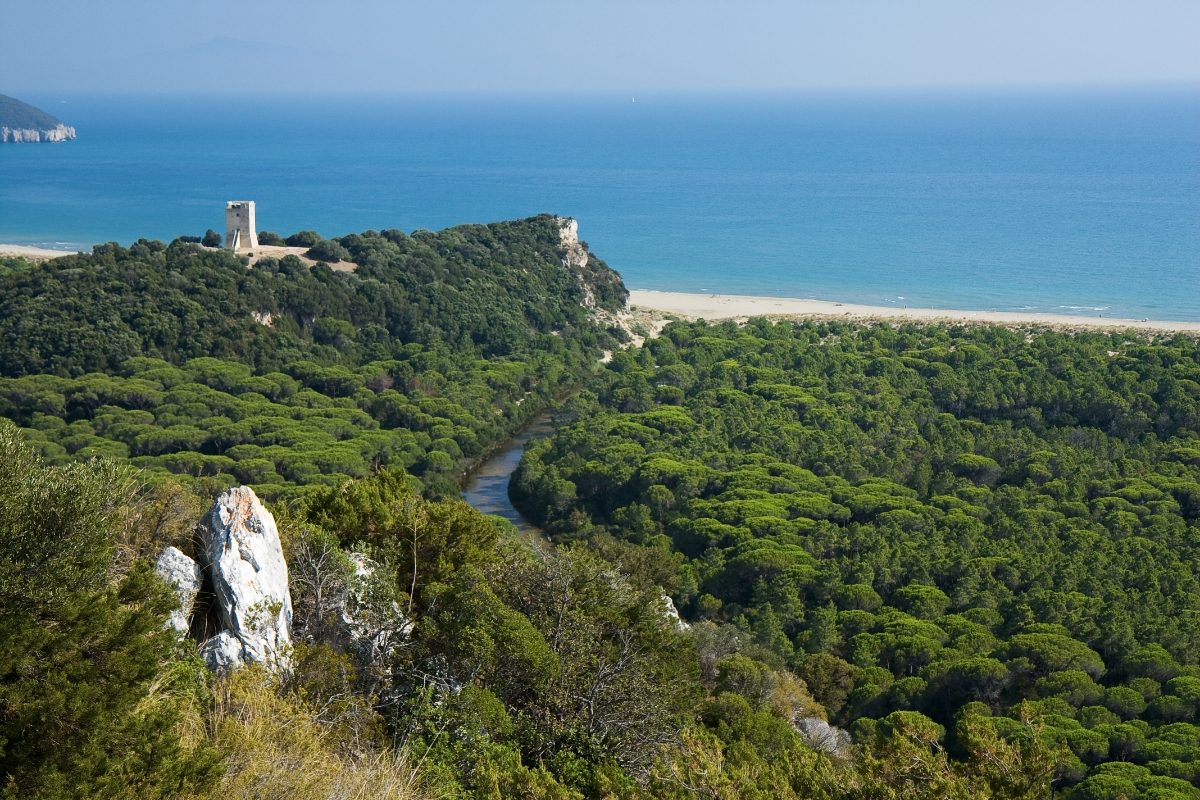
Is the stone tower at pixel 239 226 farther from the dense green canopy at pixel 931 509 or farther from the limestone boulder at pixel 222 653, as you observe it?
the limestone boulder at pixel 222 653

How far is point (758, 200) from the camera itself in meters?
94.4

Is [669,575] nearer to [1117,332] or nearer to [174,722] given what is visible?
[174,722]

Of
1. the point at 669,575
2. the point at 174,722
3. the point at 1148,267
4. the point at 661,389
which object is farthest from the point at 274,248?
the point at 1148,267

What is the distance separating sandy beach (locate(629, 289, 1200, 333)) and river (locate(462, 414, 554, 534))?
17.0m

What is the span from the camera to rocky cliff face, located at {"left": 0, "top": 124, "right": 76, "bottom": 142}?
522ft

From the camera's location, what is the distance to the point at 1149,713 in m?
17.0

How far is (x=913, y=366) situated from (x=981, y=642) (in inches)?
701

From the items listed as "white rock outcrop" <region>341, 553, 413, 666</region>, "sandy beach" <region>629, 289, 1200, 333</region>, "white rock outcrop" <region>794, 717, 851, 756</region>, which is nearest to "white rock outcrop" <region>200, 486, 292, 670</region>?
"white rock outcrop" <region>341, 553, 413, 666</region>

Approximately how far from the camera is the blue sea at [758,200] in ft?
202

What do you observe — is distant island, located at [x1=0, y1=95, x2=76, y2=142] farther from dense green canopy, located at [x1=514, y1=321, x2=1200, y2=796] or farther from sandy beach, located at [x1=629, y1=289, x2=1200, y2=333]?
dense green canopy, located at [x1=514, y1=321, x2=1200, y2=796]

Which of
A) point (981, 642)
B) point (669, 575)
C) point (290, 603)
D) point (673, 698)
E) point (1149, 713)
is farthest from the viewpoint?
point (669, 575)

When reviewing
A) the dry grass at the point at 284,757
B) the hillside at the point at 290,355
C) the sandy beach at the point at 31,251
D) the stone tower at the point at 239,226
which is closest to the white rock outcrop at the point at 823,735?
the dry grass at the point at 284,757

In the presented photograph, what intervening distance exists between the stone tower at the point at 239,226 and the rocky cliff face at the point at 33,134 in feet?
452

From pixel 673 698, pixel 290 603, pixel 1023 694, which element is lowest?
pixel 1023 694
